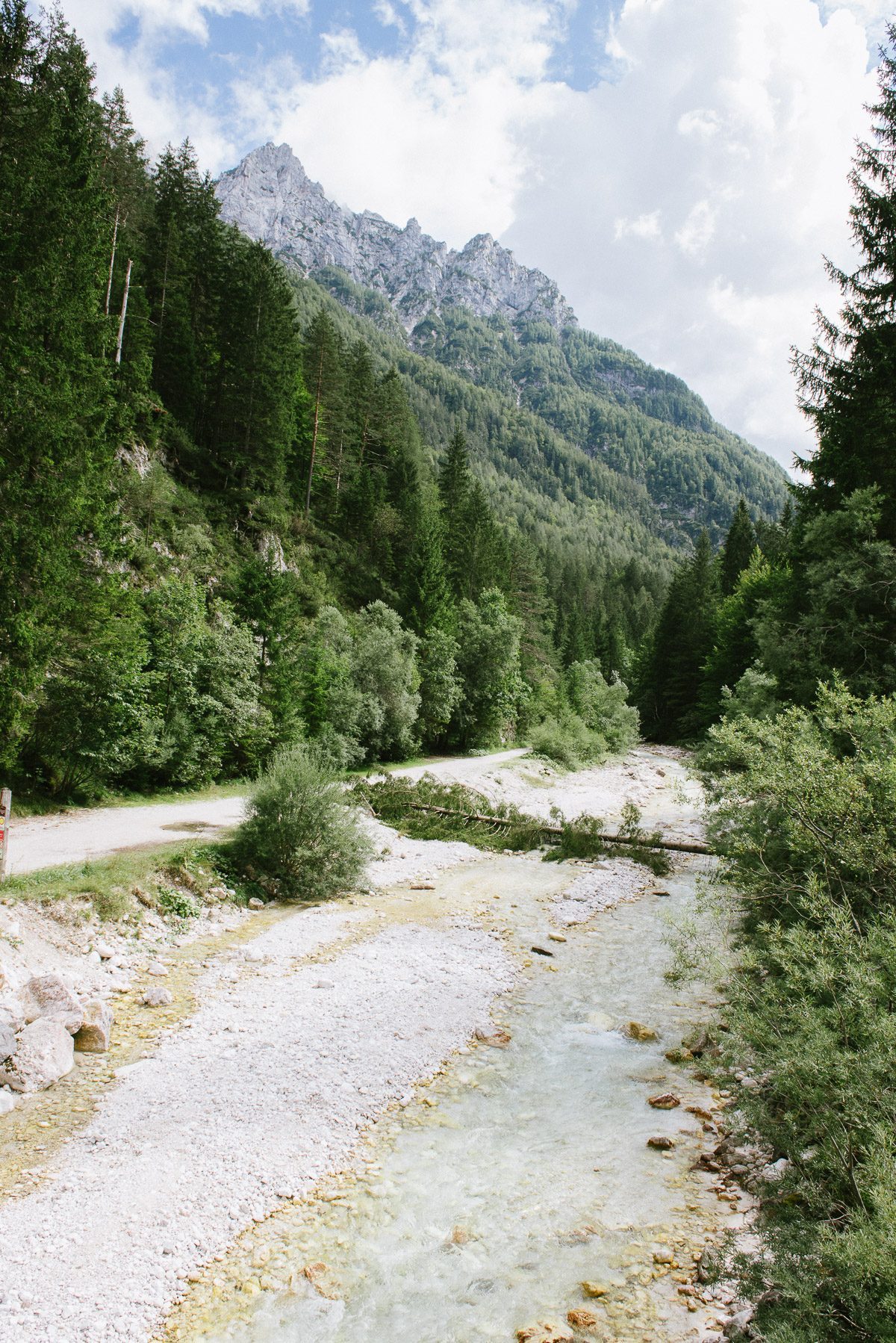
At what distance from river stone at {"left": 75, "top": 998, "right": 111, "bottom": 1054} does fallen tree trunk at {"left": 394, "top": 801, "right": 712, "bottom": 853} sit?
1477 centimetres

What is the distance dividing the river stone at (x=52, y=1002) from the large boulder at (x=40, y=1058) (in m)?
0.15

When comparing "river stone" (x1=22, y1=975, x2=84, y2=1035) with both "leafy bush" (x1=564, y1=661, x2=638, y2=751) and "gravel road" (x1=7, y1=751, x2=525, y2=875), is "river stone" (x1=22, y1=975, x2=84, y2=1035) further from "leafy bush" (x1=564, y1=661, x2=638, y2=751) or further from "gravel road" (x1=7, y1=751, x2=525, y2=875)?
"leafy bush" (x1=564, y1=661, x2=638, y2=751)

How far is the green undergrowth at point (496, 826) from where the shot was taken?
20.4 m

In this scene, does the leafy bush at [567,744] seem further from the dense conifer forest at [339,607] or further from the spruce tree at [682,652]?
the spruce tree at [682,652]

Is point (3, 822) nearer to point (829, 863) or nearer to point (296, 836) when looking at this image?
point (296, 836)

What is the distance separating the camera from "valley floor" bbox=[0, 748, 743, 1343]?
4852 mm

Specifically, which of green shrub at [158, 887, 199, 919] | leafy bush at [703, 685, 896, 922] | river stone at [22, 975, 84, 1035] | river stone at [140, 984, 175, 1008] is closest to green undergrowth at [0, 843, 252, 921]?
green shrub at [158, 887, 199, 919]

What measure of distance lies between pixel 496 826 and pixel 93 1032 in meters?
15.6

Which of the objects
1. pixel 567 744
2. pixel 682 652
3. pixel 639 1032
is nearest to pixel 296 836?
pixel 639 1032

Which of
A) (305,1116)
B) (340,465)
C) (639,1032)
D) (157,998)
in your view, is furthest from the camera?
(340,465)

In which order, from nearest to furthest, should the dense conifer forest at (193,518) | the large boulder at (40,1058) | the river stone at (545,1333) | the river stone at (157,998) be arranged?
the river stone at (545,1333)
the large boulder at (40,1058)
the river stone at (157,998)
the dense conifer forest at (193,518)

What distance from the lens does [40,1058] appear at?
7273mm

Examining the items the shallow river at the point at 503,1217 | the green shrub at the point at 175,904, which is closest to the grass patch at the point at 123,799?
the green shrub at the point at 175,904

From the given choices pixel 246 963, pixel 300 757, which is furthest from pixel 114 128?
pixel 246 963
